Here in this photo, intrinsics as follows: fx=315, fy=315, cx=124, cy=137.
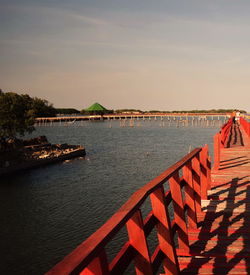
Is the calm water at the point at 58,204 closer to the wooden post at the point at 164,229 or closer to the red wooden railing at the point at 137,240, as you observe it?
the red wooden railing at the point at 137,240

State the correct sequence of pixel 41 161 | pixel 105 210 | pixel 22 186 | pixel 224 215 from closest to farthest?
pixel 224 215
pixel 105 210
pixel 22 186
pixel 41 161

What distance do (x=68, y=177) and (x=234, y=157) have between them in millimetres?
28016

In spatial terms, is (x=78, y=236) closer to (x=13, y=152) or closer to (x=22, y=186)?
(x=22, y=186)

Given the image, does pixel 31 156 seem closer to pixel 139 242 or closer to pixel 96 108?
pixel 139 242

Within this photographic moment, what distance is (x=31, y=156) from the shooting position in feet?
181

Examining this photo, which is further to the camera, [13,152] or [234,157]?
[13,152]

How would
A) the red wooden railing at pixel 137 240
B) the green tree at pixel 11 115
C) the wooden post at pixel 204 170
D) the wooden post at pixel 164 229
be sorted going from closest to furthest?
the red wooden railing at pixel 137 240
the wooden post at pixel 164 229
the wooden post at pixel 204 170
the green tree at pixel 11 115

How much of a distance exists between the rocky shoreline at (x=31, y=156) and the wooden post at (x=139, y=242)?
142ft

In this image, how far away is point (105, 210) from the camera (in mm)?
24578

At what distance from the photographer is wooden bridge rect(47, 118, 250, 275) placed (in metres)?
1.73

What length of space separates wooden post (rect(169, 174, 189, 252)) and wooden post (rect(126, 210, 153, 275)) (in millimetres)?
1759

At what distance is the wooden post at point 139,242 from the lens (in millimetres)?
2486

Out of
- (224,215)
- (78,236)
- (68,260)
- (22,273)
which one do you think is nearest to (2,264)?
(22,273)

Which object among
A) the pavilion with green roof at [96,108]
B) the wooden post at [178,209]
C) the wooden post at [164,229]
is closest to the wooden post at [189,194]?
the wooden post at [178,209]
